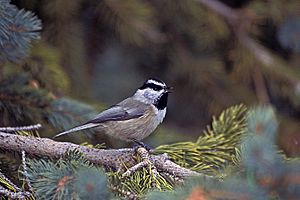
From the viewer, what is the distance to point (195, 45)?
3.82 m

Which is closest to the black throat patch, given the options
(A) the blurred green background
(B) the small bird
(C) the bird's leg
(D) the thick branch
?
(B) the small bird

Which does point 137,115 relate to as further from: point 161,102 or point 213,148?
point 213,148

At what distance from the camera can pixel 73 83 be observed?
3.47 meters

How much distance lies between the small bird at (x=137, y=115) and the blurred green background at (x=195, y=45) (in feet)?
0.49

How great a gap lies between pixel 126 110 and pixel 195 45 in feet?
2.95

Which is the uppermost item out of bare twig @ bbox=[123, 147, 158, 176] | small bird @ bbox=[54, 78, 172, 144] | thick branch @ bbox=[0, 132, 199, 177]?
bare twig @ bbox=[123, 147, 158, 176]

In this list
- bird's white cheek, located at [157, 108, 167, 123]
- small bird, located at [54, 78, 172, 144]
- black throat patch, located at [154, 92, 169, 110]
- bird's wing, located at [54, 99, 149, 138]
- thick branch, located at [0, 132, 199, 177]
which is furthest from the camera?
black throat patch, located at [154, 92, 169, 110]

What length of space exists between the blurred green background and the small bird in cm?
15

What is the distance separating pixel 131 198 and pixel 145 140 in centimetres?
169

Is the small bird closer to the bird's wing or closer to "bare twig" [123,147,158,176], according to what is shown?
the bird's wing

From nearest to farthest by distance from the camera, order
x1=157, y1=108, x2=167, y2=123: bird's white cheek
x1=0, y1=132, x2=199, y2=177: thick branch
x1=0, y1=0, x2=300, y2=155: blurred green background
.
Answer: x1=0, y1=132, x2=199, y2=177: thick branch → x1=157, y1=108, x2=167, y2=123: bird's white cheek → x1=0, y1=0, x2=300, y2=155: blurred green background

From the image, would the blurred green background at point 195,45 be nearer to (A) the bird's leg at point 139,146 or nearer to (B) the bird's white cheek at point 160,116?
(B) the bird's white cheek at point 160,116

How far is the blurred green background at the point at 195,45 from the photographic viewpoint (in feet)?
11.2

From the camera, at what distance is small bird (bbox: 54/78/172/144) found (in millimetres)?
2967
